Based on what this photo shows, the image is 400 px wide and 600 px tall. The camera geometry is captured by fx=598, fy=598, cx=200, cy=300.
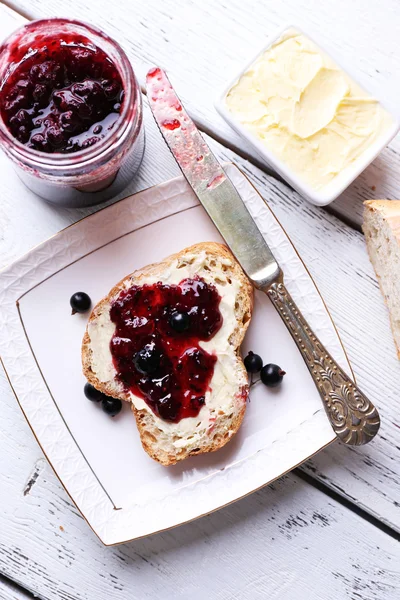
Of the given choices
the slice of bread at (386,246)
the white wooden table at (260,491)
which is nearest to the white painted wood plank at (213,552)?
the white wooden table at (260,491)

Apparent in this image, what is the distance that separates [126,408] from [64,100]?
1.05m

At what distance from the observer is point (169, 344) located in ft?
6.45

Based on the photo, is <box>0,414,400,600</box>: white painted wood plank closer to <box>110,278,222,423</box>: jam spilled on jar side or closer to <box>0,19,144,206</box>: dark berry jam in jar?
<box>110,278,222,423</box>: jam spilled on jar side

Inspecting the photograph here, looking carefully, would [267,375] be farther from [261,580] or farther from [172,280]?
[261,580]

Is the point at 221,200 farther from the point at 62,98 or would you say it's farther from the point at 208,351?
the point at 62,98

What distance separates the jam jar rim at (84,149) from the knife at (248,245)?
0.27 m

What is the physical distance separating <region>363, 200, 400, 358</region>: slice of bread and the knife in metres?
0.34

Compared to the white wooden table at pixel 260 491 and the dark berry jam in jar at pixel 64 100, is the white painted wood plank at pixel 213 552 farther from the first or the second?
the dark berry jam in jar at pixel 64 100

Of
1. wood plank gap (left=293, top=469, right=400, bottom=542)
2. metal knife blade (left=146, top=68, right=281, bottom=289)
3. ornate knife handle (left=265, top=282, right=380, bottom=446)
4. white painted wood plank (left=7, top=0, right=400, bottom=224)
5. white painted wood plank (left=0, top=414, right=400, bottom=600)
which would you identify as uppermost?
white painted wood plank (left=7, top=0, right=400, bottom=224)

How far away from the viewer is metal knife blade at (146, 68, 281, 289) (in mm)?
2055

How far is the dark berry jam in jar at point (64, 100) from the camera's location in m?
1.73

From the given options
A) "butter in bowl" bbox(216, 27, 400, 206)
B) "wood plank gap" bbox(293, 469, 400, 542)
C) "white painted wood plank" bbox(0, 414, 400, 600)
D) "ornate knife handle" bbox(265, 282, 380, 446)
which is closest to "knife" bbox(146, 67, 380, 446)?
"ornate knife handle" bbox(265, 282, 380, 446)

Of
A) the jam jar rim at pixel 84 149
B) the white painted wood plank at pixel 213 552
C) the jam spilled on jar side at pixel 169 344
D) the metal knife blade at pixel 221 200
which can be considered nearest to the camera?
the jam jar rim at pixel 84 149

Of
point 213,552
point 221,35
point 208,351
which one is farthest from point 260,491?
point 221,35
